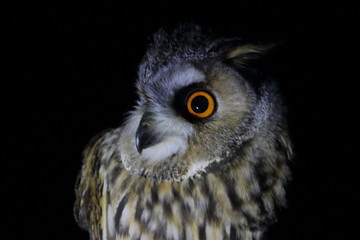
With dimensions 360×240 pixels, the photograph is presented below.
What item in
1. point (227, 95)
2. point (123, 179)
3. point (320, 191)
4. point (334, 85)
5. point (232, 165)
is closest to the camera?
point (227, 95)

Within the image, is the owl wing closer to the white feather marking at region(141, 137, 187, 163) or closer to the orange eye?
the white feather marking at region(141, 137, 187, 163)

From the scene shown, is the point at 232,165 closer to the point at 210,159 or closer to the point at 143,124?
the point at 210,159

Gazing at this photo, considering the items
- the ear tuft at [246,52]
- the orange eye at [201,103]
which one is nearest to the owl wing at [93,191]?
the orange eye at [201,103]

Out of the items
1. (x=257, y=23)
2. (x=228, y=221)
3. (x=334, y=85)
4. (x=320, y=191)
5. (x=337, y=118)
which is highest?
(x=257, y=23)

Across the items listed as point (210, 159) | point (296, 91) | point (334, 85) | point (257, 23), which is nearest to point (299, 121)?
point (296, 91)

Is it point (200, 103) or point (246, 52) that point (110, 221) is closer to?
point (200, 103)
